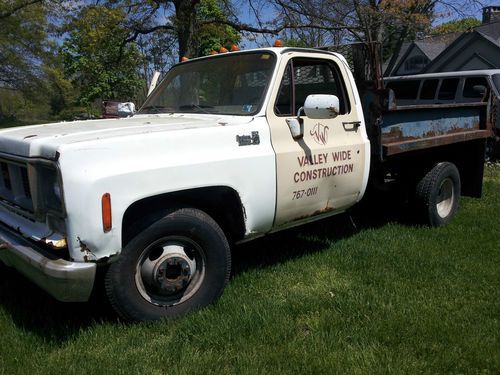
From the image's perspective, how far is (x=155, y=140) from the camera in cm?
329

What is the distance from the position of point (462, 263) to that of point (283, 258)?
5.32ft

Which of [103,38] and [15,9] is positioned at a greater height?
[15,9]

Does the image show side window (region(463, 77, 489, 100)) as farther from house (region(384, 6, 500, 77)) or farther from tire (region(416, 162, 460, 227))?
house (region(384, 6, 500, 77))

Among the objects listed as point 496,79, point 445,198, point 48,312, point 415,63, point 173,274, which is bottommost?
point 48,312

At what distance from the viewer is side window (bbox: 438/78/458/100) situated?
11516 millimetres

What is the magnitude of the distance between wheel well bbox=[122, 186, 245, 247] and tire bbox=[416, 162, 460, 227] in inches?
107

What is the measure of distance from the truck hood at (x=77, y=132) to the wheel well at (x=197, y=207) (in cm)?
45

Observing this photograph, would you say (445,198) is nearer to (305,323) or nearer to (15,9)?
(305,323)

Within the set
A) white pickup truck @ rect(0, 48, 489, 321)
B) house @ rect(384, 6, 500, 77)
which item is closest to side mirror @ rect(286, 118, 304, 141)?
white pickup truck @ rect(0, 48, 489, 321)

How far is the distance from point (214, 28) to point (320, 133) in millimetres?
10758

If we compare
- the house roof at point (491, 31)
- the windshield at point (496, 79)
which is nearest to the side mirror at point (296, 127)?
the windshield at point (496, 79)

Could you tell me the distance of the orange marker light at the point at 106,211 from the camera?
2979 mm

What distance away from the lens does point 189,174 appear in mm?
3385

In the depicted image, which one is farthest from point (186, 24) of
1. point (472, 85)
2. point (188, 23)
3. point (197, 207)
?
point (197, 207)
